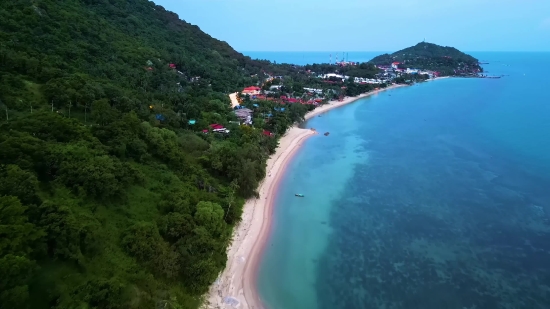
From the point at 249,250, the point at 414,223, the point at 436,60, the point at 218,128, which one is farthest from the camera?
the point at 436,60

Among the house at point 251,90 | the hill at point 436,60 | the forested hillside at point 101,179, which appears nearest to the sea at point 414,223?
the forested hillside at point 101,179

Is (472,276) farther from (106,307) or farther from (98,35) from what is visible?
(98,35)

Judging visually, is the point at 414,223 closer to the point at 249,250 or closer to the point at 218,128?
the point at 249,250

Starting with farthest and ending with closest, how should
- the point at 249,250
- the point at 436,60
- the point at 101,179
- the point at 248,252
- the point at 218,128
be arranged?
the point at 436,60 < the point at 218,128 < the point at 249,250 < the point at 248,252 < the point at 101,179


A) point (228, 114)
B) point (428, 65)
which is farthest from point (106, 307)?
point (428, 65)

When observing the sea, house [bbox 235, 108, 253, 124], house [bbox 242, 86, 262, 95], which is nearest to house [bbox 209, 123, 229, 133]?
house [bbox 235, 108, 253, 124]

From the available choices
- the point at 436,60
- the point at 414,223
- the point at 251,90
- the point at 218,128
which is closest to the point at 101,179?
the point at 218,128
